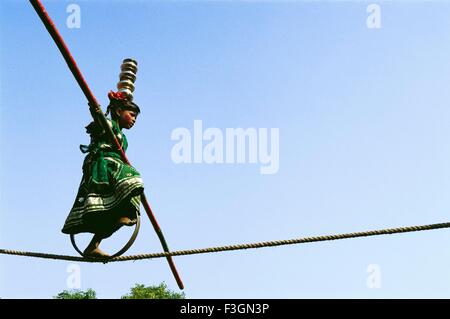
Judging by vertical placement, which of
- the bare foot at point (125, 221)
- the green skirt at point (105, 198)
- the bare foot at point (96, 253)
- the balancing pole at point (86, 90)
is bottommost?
the bare foot at point (96, 253)

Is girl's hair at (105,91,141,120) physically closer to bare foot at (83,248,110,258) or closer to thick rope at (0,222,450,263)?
bare foot at (83,248,110,258)

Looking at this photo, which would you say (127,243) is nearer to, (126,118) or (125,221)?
(125,221)

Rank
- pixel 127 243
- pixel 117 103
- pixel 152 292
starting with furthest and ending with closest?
pixel 152 292
pixel 117 103
pixel 127 243

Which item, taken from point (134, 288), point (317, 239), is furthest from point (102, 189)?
point (134, 288)

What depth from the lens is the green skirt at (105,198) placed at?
457 centimetres

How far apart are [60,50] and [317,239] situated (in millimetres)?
2281

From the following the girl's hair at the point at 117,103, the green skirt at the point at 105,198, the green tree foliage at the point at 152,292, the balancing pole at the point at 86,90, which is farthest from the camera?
the green tree foliage at the point at 152,292

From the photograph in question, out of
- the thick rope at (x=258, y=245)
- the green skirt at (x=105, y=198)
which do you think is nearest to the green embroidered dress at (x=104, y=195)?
the green skirt at (x=105, y=198)

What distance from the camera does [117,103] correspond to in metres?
5.11

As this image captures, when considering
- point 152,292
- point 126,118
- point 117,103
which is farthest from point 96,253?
point 152,292

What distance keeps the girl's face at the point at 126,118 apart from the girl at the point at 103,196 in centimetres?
29

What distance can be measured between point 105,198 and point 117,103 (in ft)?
3.22

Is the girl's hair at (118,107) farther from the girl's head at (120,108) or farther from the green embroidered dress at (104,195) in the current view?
the green embroidered dress at (104,195)
